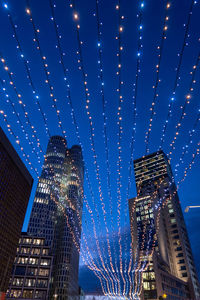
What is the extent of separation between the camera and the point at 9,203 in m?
39.2

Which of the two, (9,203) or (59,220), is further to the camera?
(59,220)

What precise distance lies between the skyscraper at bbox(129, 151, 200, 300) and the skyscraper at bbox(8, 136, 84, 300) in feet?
65.5

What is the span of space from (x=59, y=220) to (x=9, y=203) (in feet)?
147

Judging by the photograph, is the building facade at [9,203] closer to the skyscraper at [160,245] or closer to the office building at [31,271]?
the office building at [31,271]

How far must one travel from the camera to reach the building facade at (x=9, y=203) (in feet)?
120

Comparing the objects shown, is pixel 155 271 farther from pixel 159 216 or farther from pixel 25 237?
pixel 25 237

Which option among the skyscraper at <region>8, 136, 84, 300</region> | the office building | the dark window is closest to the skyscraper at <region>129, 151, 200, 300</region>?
the skyscraper at <region>8, 136, 84, 300</region>

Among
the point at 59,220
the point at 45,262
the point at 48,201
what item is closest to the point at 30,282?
the point at 45,262

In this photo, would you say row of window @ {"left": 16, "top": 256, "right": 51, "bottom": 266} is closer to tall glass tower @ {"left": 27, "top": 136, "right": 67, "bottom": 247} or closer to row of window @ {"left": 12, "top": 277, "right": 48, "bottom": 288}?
row of window @ {"left": 12, "top": 277, "right": 48, "bottom": 288}

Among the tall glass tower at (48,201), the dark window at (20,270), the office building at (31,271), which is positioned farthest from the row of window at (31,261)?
the tall glass tower at (48,201)

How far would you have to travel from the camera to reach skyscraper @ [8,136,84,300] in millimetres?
65994

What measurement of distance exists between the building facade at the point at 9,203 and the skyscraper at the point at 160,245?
24.5 meters

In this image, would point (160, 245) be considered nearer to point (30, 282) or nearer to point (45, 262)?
point (45, 262)

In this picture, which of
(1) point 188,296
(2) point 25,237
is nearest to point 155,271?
(1) point 188,296
